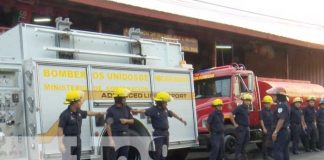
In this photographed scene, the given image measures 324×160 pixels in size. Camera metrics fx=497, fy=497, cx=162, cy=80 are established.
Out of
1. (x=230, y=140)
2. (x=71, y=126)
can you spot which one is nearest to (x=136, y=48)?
(x=71, y=126)

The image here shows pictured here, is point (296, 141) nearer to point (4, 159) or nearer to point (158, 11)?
point (158, 11)

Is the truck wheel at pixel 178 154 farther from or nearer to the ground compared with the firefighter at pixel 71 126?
nearer to the ground

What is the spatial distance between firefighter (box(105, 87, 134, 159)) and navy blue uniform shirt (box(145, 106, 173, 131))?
0.52 metres

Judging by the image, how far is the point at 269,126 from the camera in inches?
517

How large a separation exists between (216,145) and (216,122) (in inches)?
20.6

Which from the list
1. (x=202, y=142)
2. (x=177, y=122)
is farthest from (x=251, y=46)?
(x=177, y=122)

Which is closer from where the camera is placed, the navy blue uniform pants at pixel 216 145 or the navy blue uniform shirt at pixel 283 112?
the navy blue uniform shirt at pixel 283 112

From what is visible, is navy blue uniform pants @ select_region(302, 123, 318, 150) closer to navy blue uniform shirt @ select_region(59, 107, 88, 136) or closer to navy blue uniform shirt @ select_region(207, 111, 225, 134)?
navy blue uniform shirt @ select_region(207, 111, 225, 134)

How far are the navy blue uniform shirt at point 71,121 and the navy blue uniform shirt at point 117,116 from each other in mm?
638

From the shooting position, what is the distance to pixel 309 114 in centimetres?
1543

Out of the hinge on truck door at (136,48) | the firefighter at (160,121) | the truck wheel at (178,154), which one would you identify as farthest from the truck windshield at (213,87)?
the hinge on truck door at (136,48)

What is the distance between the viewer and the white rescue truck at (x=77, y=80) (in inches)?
302

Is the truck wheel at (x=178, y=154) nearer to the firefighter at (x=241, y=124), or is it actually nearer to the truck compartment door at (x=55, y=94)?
the firefighter at (x=241, y=124)

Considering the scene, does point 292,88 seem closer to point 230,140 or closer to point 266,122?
point 266,122
